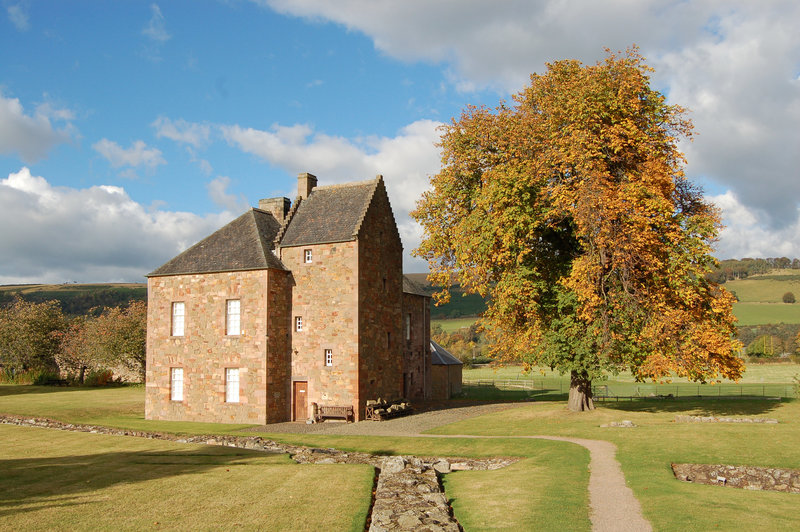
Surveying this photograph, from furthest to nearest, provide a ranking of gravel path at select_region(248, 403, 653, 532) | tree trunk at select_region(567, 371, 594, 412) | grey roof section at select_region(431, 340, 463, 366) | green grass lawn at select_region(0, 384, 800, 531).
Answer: grey roof section at select_region(431, 340, 463, 366) → tree trunk at select_region(567, 371, 594, 412) → green grass lawn at select_region(0, 384, 800, 531) → gravel path at select_region(248, 403, 653, 532)

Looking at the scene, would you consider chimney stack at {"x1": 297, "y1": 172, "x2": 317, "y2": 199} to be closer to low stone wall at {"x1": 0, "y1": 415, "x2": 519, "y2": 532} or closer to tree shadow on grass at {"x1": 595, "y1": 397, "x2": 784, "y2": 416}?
low stone wall at {"x1": 0, "y1": 415, "x2": 519, "y2": 532}

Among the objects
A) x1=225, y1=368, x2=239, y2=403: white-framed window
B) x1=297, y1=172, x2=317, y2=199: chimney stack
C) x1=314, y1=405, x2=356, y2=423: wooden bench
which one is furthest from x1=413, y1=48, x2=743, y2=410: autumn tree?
x1=225, y1=368, x2=239, y2=403: white-framed window

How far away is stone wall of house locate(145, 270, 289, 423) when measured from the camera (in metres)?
32.9

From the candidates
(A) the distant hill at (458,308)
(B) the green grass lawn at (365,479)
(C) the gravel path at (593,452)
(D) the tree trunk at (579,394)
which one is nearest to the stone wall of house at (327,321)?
(C) the gravel path at (593,452)

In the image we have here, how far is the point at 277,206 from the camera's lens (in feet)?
127

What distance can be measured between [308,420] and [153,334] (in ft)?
37.6

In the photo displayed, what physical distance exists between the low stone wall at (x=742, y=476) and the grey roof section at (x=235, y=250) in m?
22.6

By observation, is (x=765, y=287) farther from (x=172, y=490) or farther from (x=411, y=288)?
(x=172, y=490)

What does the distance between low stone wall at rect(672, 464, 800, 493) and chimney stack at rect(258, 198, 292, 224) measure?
26999 mm

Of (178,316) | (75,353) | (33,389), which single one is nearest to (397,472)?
(178,316)

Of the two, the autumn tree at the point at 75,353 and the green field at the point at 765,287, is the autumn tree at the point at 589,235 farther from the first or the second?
the green field at the point at 765,287

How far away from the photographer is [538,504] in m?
14.3

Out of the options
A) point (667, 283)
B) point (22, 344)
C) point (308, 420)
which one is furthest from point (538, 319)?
point (22, 344)

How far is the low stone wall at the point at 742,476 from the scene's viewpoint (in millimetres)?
17875
